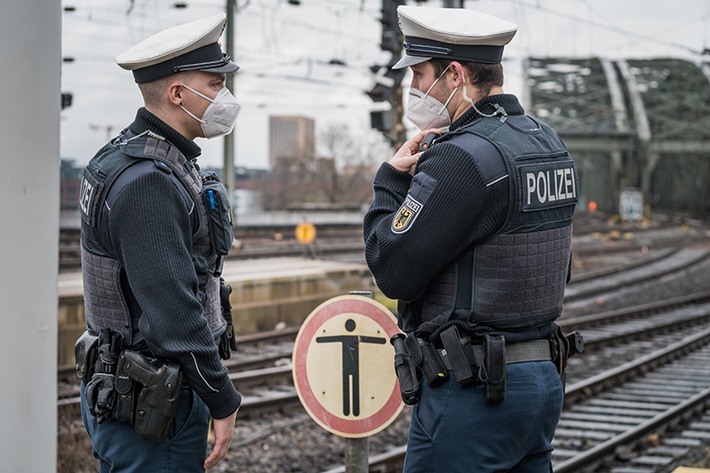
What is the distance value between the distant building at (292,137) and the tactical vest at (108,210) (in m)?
52.9

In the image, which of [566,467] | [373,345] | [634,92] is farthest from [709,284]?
[634,92]

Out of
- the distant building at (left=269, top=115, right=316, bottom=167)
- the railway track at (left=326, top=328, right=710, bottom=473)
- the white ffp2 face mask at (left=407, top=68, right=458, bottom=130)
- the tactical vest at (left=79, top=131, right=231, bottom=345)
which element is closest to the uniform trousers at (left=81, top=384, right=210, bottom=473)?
the tactical vest at (left=79, top=131, right=231, bottom=345)

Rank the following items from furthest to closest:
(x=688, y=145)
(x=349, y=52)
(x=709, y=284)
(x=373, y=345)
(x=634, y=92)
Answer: (x=634, y=92) < (x=688, y=145) < (x=349, y=52) < (x=709, y=284) < (x=373, y=345)

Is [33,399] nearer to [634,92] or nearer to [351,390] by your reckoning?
[351,390]

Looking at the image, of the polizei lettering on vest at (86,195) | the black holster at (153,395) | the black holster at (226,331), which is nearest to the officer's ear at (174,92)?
the polizei lettering on vest at (86,195)

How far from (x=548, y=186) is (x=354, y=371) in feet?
4.70

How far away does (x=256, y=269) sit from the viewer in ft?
53.3

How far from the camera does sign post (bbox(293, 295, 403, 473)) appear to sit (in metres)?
4.22

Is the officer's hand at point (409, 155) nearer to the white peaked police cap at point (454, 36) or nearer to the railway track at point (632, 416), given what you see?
the white peaked police cap at point (454, 36)

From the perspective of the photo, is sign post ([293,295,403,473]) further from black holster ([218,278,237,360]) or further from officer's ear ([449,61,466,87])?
officer's ear ([449,61,466,87])

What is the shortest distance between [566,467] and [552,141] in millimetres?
4215

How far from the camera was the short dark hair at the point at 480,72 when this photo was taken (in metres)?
3.26

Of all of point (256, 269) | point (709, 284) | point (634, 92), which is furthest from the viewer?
point (634, 92)

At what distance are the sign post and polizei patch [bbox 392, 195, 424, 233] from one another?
3.78 feet
